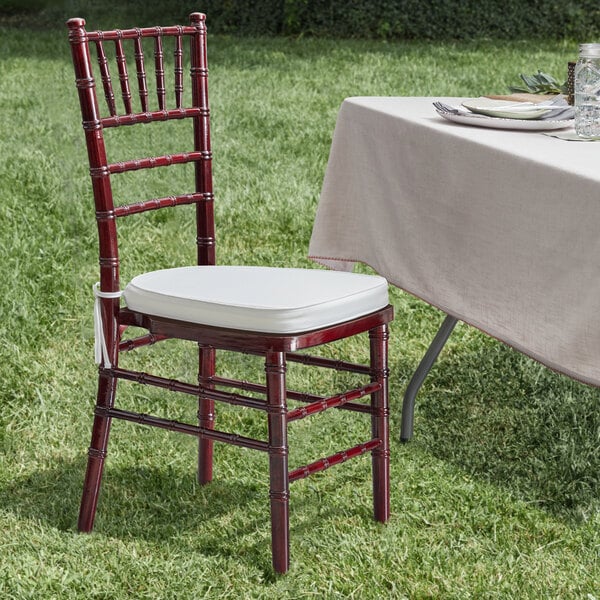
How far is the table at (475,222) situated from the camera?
1.97 meters

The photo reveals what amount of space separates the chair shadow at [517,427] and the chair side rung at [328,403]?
594mm

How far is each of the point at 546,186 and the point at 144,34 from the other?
41.8 inches

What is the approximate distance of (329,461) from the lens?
8.01ft

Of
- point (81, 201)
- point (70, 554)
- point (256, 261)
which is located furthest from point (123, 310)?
point (81, 201)

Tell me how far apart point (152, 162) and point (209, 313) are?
19.1 inches

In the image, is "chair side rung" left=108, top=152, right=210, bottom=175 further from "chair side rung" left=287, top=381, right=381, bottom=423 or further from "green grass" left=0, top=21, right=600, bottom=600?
"green grass" left=0, top=21, right=600, bottom=600

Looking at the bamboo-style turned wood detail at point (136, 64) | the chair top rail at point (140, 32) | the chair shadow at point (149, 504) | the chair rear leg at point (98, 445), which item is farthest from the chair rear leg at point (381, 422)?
the chair top rail at point (140, 32)

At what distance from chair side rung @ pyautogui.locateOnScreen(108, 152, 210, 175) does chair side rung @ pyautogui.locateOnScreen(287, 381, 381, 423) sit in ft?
2.08

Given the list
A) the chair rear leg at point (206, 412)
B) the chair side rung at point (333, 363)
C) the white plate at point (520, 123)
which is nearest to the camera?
the white plate at point (520, 123)

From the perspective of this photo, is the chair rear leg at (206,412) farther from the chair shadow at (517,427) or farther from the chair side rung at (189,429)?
the chair shadow at (517,427)

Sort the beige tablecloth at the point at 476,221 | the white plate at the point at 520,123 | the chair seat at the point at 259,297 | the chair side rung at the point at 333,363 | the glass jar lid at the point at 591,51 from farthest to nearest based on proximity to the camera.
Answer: the chair side rung at the point at 333,363, the white plate at the point at 520,123, the glass jar lid at the point at 591,51, the chair seat at the point at 259,297, the beige tablecloth at the point at 476,221

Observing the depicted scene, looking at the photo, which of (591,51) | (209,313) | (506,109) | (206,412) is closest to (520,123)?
→ (506,109)

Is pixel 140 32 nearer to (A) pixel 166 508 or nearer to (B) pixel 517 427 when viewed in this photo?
(A) pixel 166 508

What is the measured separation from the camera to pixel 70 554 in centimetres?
252
